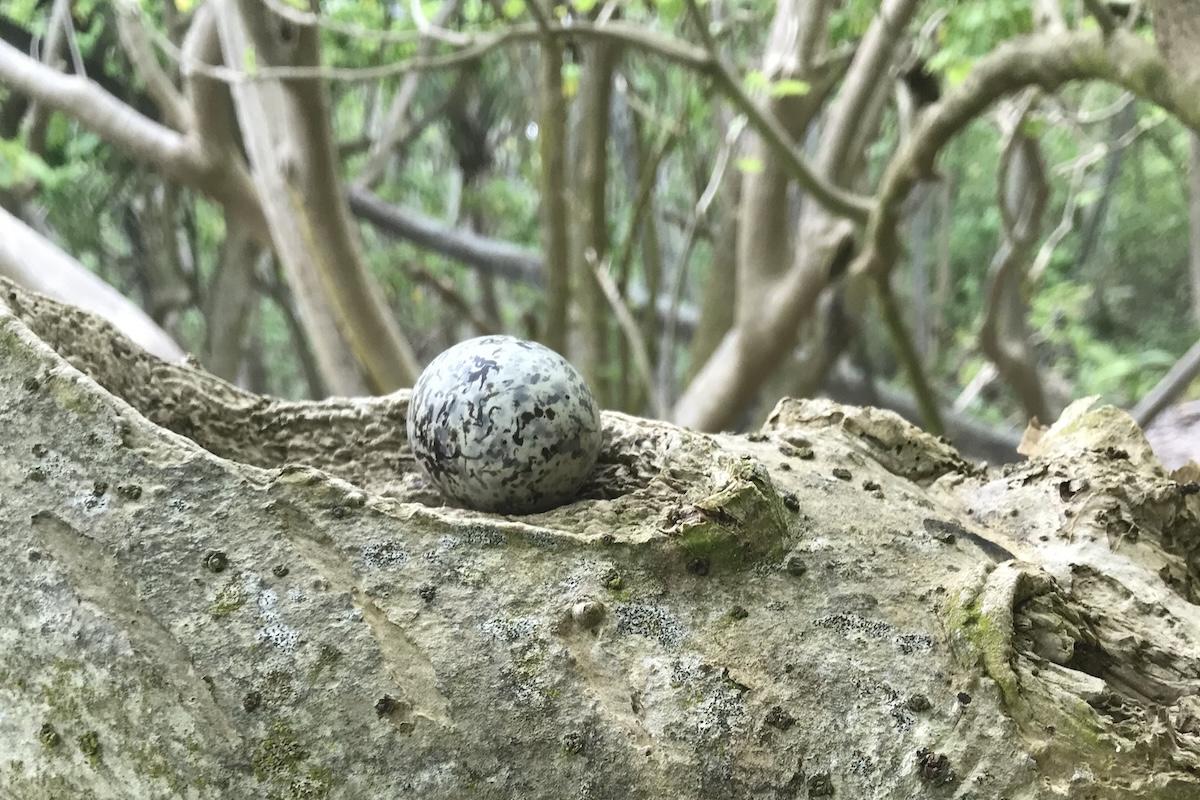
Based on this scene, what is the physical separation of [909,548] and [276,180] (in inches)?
76.5

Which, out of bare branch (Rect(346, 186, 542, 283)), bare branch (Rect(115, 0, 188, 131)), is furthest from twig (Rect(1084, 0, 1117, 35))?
bare branch (Rect(346, 186, 542, 283))

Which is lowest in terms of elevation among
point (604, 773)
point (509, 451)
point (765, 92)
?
point (604, 773)

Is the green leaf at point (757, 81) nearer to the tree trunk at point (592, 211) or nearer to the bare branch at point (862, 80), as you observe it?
the bare branch at point (862, 80)

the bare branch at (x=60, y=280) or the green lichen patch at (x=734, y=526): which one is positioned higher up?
the green lichen patch at (x=734, y=526)

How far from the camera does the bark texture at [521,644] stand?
70cm

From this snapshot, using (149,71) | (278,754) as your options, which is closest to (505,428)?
(278,754)

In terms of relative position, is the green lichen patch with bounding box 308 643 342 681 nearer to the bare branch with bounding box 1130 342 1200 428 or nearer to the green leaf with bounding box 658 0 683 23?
the green leaf with bounding box 658 0 683 23

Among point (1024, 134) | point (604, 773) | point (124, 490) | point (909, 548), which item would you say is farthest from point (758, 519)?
point (1024, 134)

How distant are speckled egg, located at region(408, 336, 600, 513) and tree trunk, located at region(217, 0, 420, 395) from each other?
147 cm

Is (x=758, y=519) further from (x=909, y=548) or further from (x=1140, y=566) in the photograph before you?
(x=1140, y=566)

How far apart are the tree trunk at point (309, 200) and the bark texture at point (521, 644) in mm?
1393

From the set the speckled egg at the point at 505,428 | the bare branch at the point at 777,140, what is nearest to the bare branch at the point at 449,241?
the bare branch at the point at 777,140

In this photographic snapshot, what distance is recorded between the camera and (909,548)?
0.91 meters

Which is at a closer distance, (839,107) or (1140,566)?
(1140,566)
